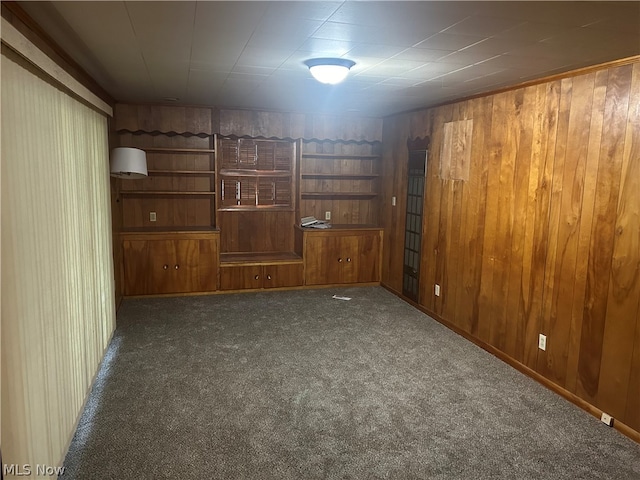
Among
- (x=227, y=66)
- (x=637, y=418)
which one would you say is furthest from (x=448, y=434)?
(x=227, y=66)

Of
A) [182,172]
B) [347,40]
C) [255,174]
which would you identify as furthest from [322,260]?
[347,40]

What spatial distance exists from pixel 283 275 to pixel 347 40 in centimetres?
378

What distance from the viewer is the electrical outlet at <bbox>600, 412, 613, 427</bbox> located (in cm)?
287

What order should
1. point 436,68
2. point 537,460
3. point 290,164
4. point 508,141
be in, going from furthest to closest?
point 290,164, point 508,141, point 436,68, point 537,460

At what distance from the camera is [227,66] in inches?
126

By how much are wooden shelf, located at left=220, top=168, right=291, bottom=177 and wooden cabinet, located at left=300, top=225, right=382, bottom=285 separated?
893 millimetres

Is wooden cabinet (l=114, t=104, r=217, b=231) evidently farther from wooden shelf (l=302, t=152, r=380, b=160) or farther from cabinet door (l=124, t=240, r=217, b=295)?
wooden shelf (l=302, t=152, r=380, b=160)

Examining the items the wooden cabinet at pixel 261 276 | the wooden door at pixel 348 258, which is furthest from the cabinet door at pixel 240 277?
the wooden door at pixel 348 258

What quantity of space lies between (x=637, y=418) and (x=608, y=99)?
195cm

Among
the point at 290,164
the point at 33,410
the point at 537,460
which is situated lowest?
the point at 537,460

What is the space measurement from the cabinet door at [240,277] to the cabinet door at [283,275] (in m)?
0.10

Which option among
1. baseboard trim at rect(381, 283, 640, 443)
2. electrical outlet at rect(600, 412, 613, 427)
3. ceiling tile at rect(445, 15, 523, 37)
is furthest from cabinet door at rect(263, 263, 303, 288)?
ceiling tile at rect(445, 15, 523, 37)

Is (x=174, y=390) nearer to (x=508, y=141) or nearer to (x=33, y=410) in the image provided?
(x=33, y=410)

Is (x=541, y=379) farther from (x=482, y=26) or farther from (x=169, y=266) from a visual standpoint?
(x=169, y=266)
